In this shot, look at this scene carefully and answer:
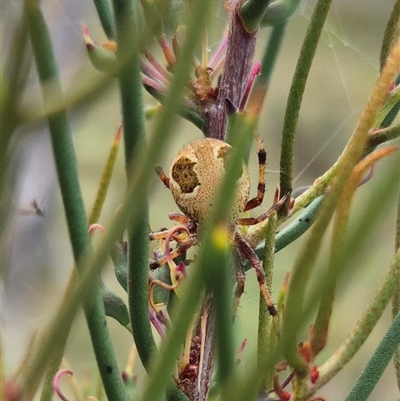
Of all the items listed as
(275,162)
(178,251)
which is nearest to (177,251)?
(178,251)

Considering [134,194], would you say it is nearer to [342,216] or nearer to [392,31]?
[342,216]

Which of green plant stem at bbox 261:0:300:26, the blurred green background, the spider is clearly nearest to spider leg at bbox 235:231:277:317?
the spider

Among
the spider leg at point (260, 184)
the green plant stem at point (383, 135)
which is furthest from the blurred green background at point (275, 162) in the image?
the green plant stem at point (383, 135)

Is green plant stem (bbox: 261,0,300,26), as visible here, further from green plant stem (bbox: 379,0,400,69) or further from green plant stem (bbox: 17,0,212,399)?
green plant stem (bbox: 17,0,212,399)

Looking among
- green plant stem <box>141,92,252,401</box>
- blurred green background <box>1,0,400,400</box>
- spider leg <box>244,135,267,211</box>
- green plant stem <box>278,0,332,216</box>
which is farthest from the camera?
blurred green background <box>1,0,400,400</box>

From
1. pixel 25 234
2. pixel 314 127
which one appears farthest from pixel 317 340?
pixel 314 127

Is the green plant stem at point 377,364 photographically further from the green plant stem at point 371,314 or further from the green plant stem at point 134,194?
the green plant stem at point 134,194

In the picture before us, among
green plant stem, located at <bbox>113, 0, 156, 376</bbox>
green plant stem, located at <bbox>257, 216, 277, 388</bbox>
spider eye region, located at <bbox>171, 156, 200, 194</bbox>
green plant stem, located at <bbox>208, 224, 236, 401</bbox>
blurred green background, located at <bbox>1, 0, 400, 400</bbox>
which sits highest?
green plant stem, located at <bbox>113, 0, 156, 376</bbox>
